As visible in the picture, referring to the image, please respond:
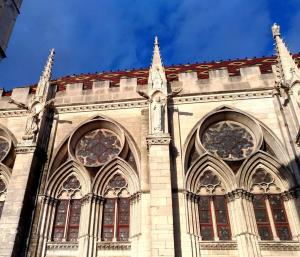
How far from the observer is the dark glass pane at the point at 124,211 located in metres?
10.1

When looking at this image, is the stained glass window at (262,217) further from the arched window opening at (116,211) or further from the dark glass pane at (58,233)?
the dark glass pane at (58,233)

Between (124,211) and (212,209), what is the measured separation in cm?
247

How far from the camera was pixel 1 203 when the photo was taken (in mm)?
10766

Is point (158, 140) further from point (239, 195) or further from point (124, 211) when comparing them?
point (239, 195)

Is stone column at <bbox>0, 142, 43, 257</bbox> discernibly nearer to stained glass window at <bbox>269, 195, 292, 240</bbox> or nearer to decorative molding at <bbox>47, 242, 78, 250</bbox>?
decorative molding at <bbox>47, 242, 78, 250</bbox>

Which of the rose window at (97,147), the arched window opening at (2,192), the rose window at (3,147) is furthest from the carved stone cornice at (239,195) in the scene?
the rose window at (3,147)

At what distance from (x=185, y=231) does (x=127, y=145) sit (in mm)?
3383

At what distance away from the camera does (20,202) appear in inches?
378

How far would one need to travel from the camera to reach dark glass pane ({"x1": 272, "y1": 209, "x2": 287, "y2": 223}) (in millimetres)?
9641

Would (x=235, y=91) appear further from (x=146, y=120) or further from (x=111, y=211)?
(x=111, y=211)

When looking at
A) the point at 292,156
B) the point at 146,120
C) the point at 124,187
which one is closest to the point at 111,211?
the point at 124,187

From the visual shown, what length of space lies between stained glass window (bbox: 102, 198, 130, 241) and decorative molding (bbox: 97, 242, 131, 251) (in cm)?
21

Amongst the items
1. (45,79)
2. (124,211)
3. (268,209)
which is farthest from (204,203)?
(45,79)

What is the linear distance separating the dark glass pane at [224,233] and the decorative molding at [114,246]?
2407mm
